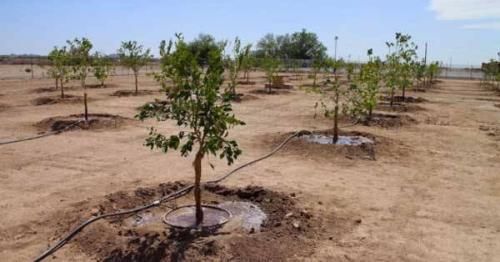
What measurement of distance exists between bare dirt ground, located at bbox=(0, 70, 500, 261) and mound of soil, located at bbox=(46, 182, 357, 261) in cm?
3

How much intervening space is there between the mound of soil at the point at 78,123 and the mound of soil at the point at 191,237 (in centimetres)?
641

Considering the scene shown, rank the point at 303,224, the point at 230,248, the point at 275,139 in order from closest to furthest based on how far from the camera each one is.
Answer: the point at 230,248 < the point at 303,224 < the point at 275,139

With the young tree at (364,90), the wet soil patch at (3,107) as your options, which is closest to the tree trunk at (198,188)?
the young tree at (364,90)

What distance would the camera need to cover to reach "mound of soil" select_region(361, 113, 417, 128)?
45.0 ft

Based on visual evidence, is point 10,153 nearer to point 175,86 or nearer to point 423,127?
point 175,86

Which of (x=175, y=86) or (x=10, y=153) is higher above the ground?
(x=175, y=86)

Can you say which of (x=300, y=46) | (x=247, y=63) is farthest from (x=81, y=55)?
(x=300, y=46)

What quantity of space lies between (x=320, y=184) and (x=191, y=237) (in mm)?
2925

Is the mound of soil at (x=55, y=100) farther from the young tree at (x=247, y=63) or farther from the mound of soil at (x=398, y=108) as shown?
the mound of soil at (x=398, y=108)

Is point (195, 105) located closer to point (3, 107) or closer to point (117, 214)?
point (117, 214)

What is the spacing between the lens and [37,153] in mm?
9477

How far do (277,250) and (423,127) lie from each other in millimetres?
9900

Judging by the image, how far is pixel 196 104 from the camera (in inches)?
208

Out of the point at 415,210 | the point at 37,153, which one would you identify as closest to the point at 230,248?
the point at 415,210
